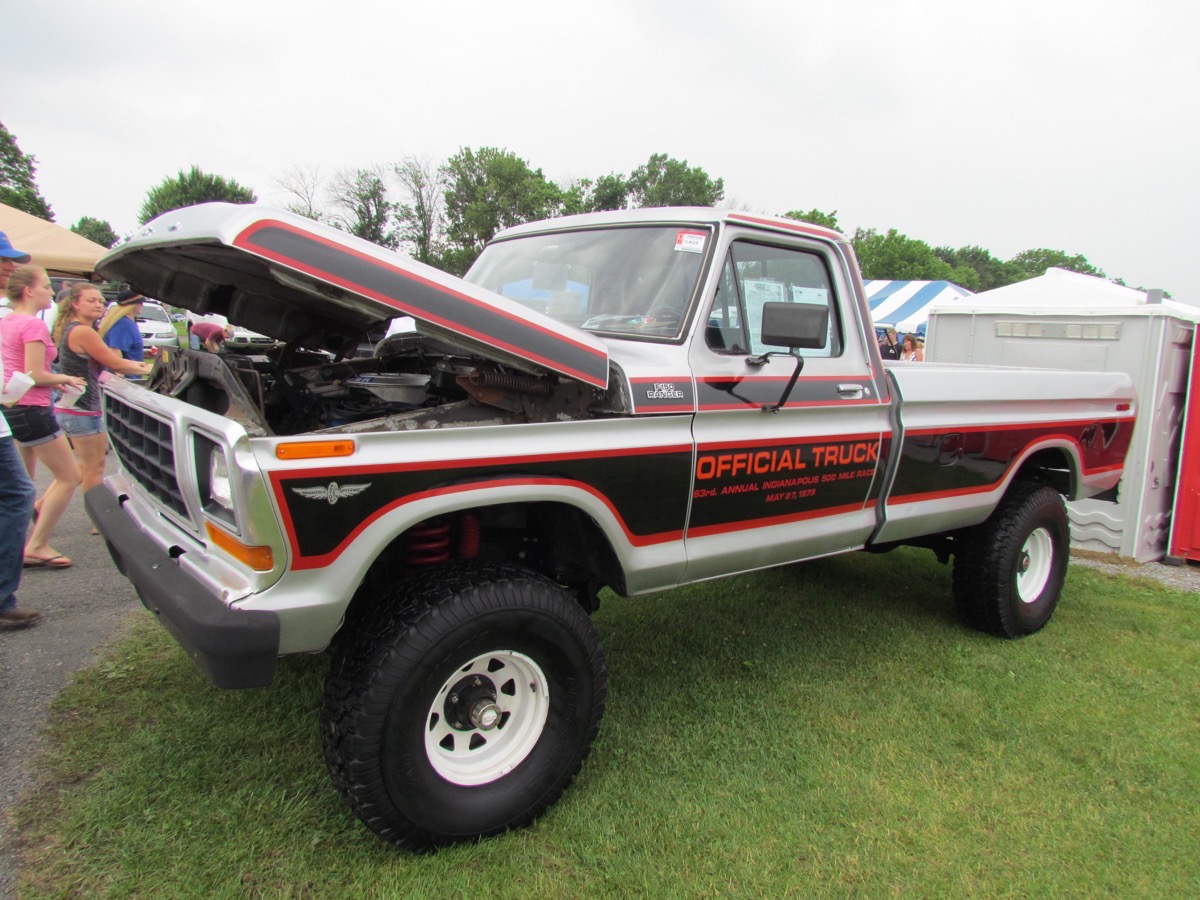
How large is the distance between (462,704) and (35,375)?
354 cm

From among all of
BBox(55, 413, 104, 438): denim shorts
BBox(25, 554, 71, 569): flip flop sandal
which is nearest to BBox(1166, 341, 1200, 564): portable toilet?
BBox(55, 413, 104, 438): denim shorts

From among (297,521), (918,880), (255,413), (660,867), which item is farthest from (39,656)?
(918,880)

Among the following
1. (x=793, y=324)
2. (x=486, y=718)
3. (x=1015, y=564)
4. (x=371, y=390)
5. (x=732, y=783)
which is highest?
(x=793, y=324)

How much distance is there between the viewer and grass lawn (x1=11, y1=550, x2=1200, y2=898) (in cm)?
225

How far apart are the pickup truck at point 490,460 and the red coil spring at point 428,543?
0.05 ft

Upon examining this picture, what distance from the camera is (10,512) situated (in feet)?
11.6

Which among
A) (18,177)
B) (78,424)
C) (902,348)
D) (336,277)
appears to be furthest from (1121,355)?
(18,177)

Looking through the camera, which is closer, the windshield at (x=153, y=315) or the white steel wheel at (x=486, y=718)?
the white steel wheel at (x=486, y=718)

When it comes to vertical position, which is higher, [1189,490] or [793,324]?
[793,324]

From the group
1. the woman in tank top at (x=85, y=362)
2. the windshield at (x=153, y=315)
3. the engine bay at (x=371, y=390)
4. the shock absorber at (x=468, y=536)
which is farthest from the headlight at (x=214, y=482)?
the windshield at (x=153, y=315)

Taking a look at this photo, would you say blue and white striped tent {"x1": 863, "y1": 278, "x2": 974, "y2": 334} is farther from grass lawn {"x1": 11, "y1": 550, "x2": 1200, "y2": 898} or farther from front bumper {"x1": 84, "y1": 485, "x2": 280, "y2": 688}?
front bumper {"x1": 84, "y1": 485, "x2": 280, "y2": 688}

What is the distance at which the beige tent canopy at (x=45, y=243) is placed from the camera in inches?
487

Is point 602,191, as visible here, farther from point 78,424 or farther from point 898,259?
point 78,424

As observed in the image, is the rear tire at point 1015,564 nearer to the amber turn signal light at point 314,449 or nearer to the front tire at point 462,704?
the front tire at point 462,704
